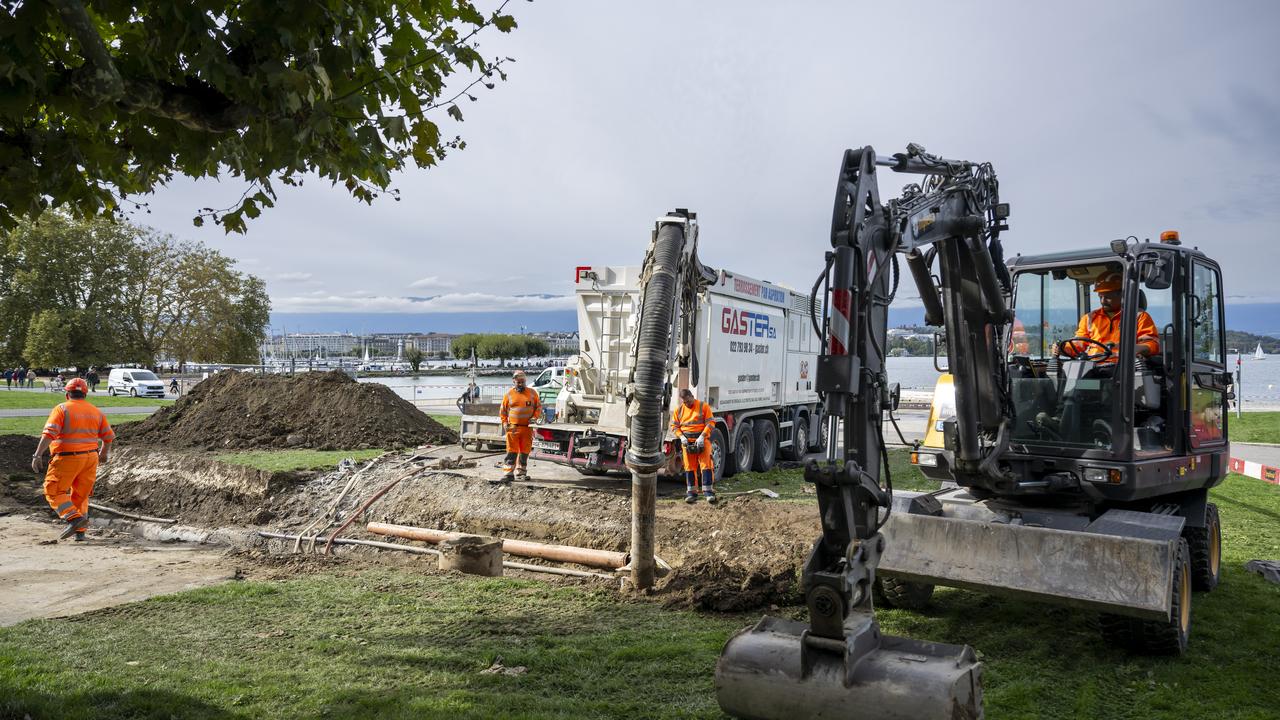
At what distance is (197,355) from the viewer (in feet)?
157

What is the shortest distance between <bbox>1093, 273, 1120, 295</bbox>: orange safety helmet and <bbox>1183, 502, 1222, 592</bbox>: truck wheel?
2.14 metres

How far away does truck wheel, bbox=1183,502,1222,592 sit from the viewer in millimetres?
6988

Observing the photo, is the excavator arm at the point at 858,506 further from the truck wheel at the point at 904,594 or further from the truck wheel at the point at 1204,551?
the truck wheel at the point at 1204,551

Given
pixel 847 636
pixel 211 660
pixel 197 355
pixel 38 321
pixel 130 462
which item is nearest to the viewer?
pixel 847 636

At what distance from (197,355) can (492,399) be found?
24431 mm

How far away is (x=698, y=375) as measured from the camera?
41.9 ft

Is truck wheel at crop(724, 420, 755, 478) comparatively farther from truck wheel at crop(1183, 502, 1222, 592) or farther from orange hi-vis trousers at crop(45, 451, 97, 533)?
orange hi-vis trousers at crop(45, 451, 97, 533)

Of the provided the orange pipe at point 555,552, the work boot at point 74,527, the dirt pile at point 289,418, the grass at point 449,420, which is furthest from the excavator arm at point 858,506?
the grass at point 449,420

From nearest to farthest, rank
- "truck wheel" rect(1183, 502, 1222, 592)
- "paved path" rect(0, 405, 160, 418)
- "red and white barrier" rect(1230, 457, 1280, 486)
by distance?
"truck wheel" rect(1183, 502, 1222, 592)
"red and white barrier" rect(1230, 457, 1280, 486)
"paved path" rect(0, 405, 160, 418)

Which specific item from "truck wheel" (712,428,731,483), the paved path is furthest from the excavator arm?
the paved path

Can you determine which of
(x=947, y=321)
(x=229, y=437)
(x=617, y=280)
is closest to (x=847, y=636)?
(x=947, y=321)

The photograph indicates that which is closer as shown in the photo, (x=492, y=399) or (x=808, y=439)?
(x=808, y=439)

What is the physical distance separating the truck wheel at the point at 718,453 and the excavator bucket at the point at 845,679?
379 inches

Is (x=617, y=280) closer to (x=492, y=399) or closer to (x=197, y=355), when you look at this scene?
(x=492, y=399)
